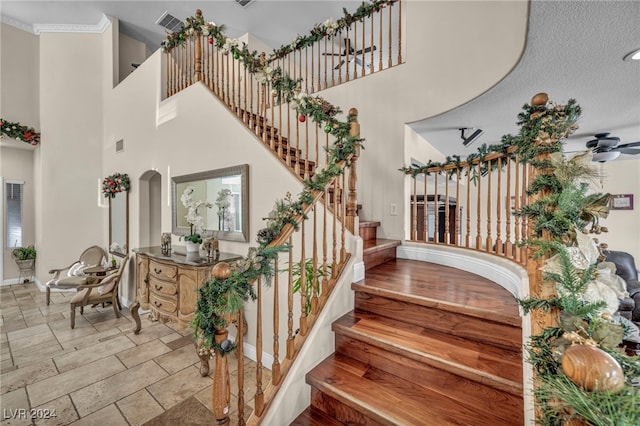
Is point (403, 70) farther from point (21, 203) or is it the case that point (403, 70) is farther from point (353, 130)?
point (21, 203)

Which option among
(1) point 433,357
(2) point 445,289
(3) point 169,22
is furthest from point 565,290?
(3) point 169,22

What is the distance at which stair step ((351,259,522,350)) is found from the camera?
5.08 ft

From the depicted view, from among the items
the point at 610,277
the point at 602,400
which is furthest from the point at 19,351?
the point at 610,277

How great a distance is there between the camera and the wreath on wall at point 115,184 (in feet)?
15.4

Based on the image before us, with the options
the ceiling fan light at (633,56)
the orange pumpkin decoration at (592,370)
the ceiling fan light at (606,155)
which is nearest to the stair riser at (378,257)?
the orange pumpkin decoration at (592,370)

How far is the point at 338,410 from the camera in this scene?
1506 mm

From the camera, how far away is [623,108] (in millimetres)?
2818

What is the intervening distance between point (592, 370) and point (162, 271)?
3472mm

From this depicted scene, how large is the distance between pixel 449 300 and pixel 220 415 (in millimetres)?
1477

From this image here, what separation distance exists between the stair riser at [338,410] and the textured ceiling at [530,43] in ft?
8.21

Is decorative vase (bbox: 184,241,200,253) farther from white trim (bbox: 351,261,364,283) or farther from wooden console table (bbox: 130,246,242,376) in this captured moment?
white trim (bbox: 351,261,364,283)

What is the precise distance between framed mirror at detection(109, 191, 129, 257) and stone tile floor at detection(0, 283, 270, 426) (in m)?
1.18

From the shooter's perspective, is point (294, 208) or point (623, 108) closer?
point (294, 208)

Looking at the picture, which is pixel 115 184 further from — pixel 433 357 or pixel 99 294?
pixel 433 357
